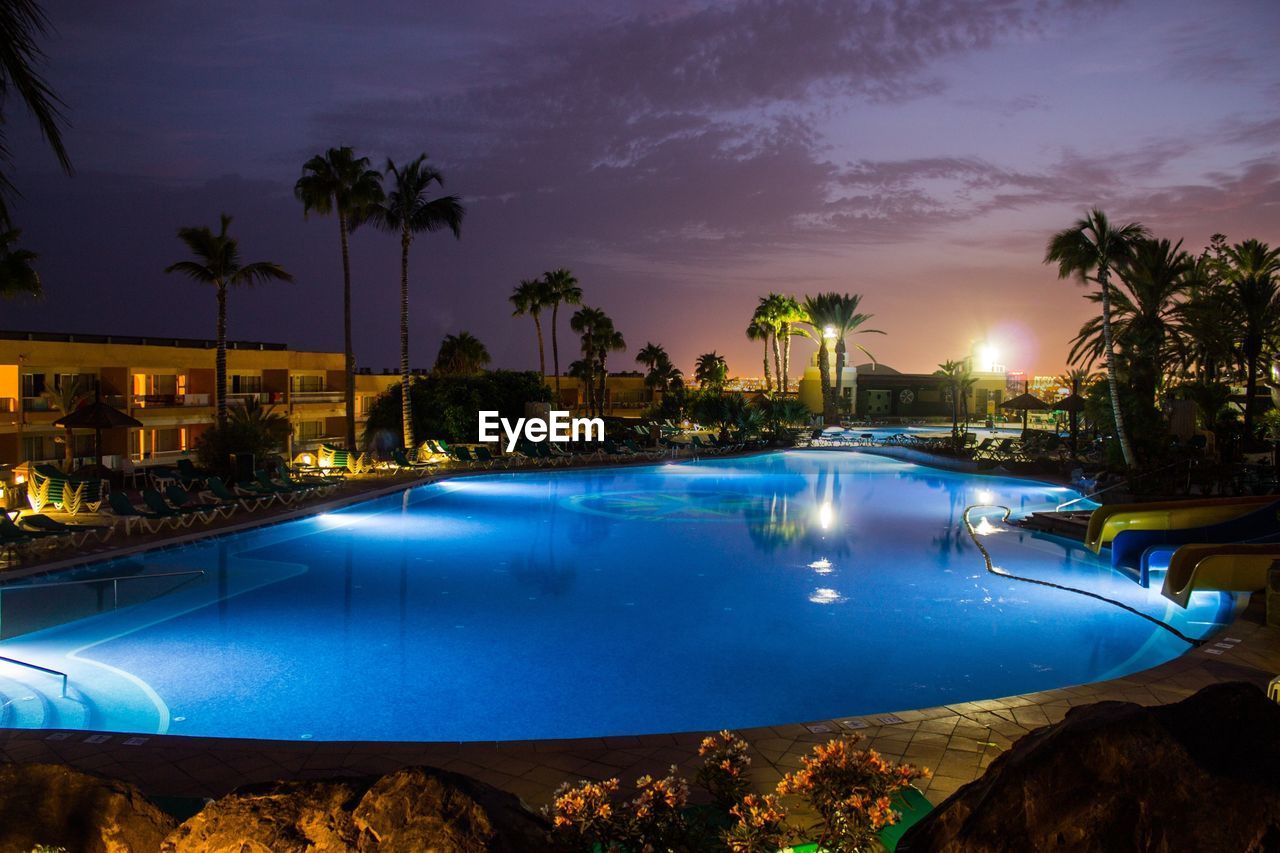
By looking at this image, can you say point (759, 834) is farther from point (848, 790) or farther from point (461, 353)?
point (461, 353)

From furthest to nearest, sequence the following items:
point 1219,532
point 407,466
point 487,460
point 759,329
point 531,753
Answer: point 759,329 → point 487,460 → point 407,466 → point 1219,532 → point 531,753

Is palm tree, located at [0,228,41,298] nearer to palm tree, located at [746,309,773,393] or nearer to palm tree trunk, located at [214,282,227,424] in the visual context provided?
palm tree trunk, located at [214,282,227,424]

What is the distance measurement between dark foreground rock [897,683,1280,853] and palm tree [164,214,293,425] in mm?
26341

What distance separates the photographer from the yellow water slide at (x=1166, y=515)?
12164 mm

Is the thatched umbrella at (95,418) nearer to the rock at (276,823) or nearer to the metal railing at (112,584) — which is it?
the metal railing at (112,584)

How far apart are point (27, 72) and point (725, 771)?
403 cm

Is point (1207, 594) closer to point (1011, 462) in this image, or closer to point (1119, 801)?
point (1119, 801)

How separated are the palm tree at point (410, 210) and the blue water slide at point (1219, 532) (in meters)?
23.8

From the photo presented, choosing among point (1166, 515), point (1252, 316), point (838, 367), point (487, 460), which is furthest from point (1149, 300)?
point (838, 367)

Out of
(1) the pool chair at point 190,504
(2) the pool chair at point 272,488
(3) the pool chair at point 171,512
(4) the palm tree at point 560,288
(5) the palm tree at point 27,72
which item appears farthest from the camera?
(4) the palm tree at point 560,288

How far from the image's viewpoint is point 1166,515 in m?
12.5

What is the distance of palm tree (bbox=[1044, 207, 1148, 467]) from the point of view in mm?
20812
